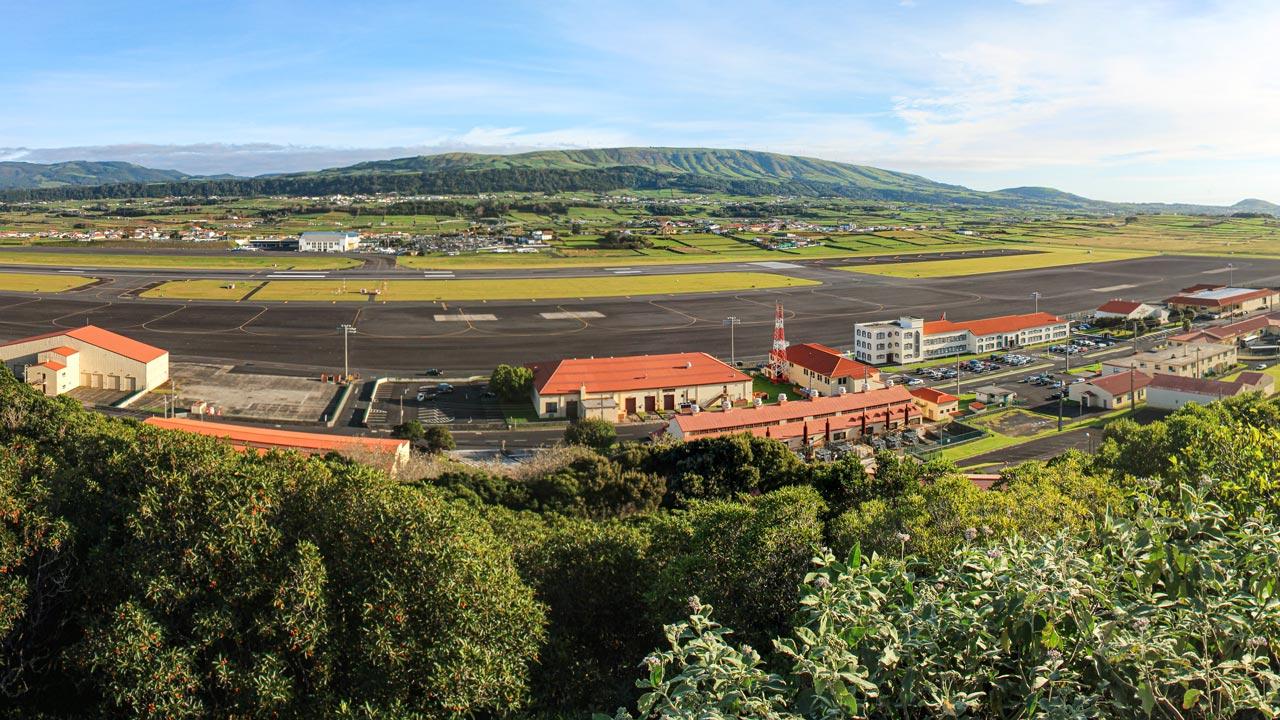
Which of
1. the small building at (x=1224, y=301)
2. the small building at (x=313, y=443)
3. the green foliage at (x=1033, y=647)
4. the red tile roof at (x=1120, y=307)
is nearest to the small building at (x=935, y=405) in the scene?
the small building at (x=313, y=443)

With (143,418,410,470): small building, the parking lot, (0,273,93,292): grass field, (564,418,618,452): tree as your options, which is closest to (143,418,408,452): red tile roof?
(143,418,410,470): small building

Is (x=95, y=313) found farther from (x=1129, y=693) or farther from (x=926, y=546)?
(x=1129, y=693)

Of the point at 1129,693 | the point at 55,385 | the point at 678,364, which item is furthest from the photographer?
the point at 678,364

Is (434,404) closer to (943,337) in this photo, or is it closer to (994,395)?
(994,395)

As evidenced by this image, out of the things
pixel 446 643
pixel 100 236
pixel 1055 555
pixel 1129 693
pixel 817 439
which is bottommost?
pixel 817 439

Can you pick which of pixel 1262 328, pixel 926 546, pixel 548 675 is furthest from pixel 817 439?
pixel 1262 328

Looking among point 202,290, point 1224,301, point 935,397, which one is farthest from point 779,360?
point 202,290

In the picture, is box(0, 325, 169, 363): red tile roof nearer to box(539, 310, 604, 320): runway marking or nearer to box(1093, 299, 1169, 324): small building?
box(539, 310, 604, 320): runway marking
